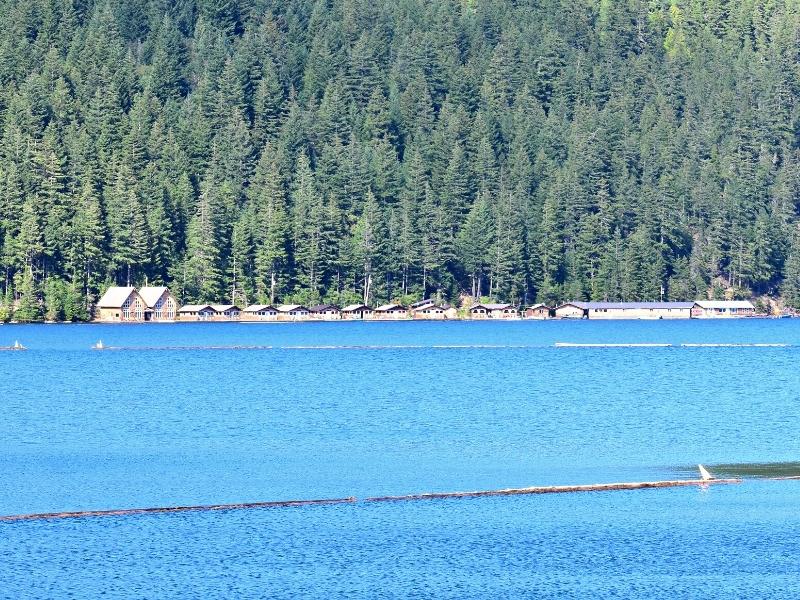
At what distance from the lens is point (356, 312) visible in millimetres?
179625

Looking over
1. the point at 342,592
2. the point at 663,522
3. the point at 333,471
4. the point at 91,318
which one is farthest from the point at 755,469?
the point at 91,318

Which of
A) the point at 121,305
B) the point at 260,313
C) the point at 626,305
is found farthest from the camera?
the point at 626,305

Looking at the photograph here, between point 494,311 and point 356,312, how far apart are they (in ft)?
55.7

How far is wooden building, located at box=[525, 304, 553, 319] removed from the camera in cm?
18375

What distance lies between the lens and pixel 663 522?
127 feet

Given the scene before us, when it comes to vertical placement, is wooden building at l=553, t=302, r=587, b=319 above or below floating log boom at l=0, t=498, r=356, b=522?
above

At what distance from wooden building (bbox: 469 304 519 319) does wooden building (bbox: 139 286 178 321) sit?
36.3m

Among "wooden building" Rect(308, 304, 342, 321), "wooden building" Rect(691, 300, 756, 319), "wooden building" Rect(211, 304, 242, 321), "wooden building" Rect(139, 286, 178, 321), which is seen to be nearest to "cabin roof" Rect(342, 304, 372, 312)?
"wooden building" Rect(308, 304, 342, 321)

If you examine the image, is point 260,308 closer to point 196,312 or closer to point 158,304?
point 196,312

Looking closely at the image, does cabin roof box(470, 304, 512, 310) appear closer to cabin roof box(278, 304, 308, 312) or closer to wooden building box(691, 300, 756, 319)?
cabin roof box(278, 304, 308, 312)

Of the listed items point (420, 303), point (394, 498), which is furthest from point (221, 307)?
point (394, 498)

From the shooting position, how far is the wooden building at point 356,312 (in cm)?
17888

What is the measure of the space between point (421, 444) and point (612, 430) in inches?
349

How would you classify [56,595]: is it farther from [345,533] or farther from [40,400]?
[40,400]
